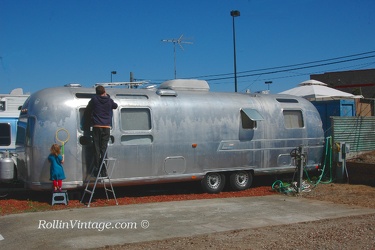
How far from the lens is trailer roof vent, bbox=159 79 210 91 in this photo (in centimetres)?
1183

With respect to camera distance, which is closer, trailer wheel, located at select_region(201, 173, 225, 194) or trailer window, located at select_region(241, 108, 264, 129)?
trailer wheel, located at select_region(201, 173, 225, 194)

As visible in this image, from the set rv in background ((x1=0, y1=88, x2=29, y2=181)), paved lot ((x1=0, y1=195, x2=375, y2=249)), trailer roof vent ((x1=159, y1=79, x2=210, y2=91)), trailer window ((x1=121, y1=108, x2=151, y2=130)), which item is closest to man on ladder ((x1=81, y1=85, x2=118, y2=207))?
trailer window ((x1=121, y1=108, x2=151, y2=130))

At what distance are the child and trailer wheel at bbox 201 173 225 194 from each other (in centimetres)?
Answer: 364

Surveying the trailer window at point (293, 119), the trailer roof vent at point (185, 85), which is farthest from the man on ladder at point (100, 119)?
the trailer window at point (293, 119)

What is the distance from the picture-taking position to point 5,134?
13.4 metres

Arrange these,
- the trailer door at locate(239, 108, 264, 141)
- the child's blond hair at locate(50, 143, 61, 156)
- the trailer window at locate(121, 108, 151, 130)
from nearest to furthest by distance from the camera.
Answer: the child's blond hair at locate(50, 143, 61, 156), the trailer window at locate(121, 108, 151, 130), the trailer door at locate(239, 108, 264, 141)

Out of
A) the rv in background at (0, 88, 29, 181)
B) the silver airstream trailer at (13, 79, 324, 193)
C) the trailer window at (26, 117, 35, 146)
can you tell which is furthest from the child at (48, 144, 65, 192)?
the rv in background at (0, 88, 29, 181)

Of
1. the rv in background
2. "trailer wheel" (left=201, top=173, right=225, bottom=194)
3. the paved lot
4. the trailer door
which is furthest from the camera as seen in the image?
the rv in background

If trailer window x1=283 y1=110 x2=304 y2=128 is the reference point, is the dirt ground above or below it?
below

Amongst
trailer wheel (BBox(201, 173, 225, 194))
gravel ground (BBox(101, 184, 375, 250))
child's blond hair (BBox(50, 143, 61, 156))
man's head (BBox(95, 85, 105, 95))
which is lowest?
gravel ground (BBox(101, 184, 375, 250))

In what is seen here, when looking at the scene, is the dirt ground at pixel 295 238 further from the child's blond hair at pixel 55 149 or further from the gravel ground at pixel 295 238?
the child's blond hair at pixel 55 149

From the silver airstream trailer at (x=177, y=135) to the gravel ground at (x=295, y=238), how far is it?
364 centimetres

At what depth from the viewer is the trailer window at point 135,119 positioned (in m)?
10.4

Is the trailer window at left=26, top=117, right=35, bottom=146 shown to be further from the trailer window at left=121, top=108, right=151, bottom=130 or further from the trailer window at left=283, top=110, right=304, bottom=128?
the trailer window at left=283, top=110, right=304, bottom=128
